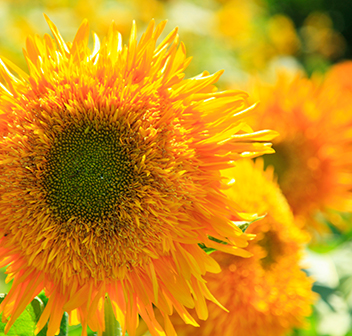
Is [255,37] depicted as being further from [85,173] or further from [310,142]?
[85,173]

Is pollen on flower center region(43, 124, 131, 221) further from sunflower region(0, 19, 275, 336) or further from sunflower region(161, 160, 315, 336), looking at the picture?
sunflower region(161, 160, 315, 336)

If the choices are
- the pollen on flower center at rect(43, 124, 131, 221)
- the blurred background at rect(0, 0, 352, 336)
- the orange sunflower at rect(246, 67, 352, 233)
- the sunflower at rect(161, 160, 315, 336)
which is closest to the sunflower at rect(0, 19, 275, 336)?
the pollen on flower center at rect(43, 124, 131, 221)

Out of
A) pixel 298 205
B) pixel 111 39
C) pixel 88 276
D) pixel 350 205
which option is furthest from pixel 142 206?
pixel 350 205

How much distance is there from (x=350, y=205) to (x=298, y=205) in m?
0.31

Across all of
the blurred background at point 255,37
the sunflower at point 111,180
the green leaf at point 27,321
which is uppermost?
the sunflower at point 111,180

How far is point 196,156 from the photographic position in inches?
43.3

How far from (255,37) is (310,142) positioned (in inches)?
137

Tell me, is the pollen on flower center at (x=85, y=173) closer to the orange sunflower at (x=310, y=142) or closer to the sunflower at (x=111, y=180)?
the sunflower at (x=111, y=180)

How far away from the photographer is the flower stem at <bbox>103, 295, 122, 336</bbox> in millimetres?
1135

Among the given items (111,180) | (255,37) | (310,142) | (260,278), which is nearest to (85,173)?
(111,180)

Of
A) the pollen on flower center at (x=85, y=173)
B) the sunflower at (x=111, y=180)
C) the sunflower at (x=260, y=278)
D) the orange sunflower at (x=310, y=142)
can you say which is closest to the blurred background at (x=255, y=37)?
A: the orange sunflower at (x=310, y=142)

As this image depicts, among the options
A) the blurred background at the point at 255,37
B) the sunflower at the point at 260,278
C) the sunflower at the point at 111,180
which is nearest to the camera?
the sunflower at the point at 111,180

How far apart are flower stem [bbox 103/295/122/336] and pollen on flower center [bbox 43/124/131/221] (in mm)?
255

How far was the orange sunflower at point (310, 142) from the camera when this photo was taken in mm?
2229
